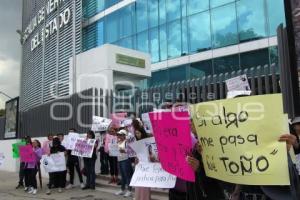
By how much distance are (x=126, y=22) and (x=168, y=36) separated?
471cm

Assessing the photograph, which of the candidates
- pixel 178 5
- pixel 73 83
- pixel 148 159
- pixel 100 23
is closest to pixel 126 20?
pixel 100 23

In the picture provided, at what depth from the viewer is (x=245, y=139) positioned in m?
3.81

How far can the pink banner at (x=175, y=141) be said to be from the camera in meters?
4.75

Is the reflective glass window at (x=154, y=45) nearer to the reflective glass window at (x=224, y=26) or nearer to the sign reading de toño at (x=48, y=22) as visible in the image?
the reflective glass window at (x=224, y=26)

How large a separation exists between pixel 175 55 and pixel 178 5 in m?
3.19

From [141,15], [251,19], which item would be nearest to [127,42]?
[141,15]

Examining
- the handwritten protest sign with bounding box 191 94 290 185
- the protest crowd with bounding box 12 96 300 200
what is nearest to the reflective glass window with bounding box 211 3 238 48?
the protest crowd with bounding box 12 96 300 200

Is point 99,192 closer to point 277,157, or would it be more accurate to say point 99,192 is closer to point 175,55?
point 277,157

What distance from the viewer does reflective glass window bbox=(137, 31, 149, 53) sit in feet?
101

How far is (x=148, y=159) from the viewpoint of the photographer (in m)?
6.77

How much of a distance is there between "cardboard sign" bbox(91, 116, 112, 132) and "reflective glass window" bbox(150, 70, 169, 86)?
48.2 feet

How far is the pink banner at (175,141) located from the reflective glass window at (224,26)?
20.4 m

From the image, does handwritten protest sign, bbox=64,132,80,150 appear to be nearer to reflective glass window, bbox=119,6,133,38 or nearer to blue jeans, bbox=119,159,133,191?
blue jeans, bbox=119,159,133,191

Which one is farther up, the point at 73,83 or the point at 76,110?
the point at 73,83
